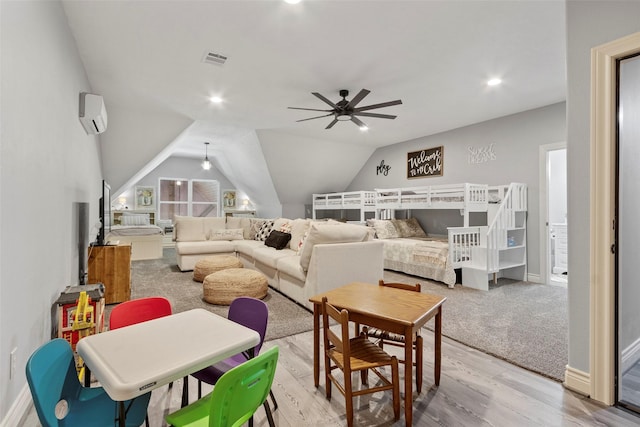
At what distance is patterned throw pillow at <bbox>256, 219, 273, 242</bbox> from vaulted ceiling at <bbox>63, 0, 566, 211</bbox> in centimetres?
183

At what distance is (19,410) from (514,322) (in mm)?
3606

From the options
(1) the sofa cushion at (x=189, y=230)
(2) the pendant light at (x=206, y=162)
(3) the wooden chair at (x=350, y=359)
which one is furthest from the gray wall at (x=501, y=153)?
(2) the pendant light at (x=206, y=162)

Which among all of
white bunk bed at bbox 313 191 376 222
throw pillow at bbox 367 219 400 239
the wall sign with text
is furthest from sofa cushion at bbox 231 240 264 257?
the wall sign with text

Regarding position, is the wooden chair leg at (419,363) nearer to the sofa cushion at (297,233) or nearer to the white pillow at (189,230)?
the sofa cushion at (297,233)

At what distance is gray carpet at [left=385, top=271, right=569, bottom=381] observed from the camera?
88.7 inches

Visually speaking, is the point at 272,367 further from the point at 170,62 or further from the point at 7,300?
the point at 170,62

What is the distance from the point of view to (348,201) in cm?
705

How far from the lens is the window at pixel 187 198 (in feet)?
30.0

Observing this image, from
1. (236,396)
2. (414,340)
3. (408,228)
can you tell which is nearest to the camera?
(236,396)

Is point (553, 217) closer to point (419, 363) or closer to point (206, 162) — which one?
point (419, 363)

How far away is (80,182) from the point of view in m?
3.17

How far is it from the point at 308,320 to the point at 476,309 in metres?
1.80

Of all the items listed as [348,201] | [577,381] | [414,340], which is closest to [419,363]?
[414,340]

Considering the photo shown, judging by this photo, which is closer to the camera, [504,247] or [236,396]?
[236,396]
